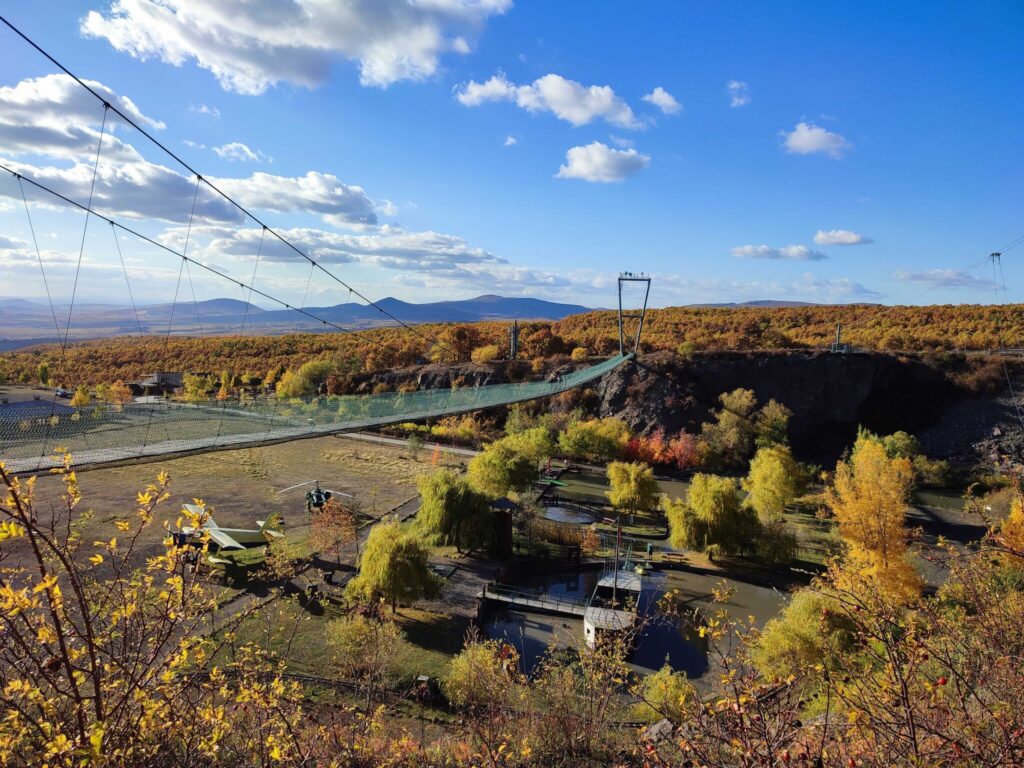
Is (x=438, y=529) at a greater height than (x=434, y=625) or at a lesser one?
greater

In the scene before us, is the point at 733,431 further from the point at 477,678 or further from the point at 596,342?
the point at 477,678

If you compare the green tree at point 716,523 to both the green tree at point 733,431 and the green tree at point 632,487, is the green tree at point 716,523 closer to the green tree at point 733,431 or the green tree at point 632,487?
the green tree at point 632,487

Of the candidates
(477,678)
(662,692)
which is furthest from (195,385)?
(662,692)

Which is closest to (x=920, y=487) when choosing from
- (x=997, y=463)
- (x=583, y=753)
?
(x=997, y=463)

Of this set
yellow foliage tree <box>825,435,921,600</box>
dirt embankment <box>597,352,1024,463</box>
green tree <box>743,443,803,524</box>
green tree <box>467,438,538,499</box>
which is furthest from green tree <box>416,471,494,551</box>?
dirt embankment <box>597,352,1024,463</box>

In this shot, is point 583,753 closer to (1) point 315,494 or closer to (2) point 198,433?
(2) point 198,433

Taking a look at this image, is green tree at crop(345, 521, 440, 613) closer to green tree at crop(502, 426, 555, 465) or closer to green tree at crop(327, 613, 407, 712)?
green tree at crop(327, 613, 407, 712)
